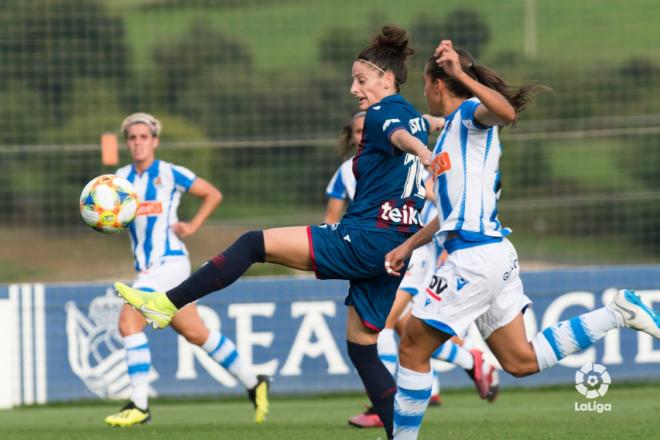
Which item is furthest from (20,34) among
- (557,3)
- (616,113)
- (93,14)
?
(557,3)

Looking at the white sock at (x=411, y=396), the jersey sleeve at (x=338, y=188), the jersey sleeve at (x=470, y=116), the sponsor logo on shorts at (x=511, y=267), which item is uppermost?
the jersey sleeve at (x=470, y=116)

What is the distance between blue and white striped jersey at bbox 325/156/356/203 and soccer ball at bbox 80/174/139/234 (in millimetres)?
1990

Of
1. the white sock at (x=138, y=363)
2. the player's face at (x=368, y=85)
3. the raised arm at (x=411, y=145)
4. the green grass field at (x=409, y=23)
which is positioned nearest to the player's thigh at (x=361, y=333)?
the raised arm at (x=411, y=145)

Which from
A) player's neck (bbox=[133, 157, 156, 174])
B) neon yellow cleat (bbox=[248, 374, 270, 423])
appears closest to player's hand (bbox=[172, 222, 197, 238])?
player's neck (bbox=[133, 157, 156, 174])

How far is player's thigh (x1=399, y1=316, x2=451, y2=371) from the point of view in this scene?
536cm

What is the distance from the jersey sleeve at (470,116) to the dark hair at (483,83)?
0.11 meters

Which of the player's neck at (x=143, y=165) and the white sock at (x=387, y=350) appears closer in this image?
the white sock at (x=387, y=350)

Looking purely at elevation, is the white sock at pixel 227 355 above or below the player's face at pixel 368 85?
below

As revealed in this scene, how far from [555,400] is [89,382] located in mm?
3767

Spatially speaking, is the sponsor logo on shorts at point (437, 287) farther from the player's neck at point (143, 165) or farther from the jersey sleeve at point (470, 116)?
the player's neck at point (143, 165)

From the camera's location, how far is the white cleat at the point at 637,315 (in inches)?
227

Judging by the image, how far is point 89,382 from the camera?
10062 mm

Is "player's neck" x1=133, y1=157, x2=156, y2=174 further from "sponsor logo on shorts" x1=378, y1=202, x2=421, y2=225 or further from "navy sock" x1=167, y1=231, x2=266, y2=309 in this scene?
"sponsor logo on shorts" x1=378, y1=202, x2=421, y2=225

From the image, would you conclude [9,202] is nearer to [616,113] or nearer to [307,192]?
[307,192]
